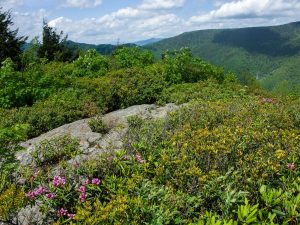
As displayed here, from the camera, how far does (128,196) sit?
5.84 metres

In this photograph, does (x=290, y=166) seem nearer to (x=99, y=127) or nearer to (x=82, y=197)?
(x=82, y=197)

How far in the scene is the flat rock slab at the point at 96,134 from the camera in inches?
350

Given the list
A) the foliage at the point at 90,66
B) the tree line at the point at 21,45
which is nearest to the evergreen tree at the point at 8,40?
the tree line at the point at 21,45

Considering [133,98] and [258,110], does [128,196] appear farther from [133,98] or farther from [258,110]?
[133,98]

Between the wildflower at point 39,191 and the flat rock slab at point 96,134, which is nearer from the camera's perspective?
the wildflower at point 39,191

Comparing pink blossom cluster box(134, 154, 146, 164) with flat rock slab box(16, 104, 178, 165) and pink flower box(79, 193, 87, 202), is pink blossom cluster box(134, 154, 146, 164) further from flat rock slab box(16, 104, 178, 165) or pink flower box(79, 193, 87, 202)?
pink flower box(79, 193, 87, 202)

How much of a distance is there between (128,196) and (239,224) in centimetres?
183

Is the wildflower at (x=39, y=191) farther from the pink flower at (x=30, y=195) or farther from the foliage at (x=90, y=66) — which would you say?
the foliage at (x=90, y=66)

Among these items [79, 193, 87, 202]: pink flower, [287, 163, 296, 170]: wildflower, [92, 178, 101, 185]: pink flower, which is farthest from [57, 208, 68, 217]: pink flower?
[287, 163, 296, 170]: wildflower

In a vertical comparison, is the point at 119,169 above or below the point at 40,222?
above

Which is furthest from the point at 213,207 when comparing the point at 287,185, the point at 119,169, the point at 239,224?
the point at 119,169

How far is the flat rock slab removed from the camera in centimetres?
890

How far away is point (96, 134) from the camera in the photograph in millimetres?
10438

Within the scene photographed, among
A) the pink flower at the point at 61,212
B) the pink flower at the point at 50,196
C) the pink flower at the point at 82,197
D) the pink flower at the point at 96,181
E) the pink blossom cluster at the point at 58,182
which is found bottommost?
the pink flower at the point at 61,212
